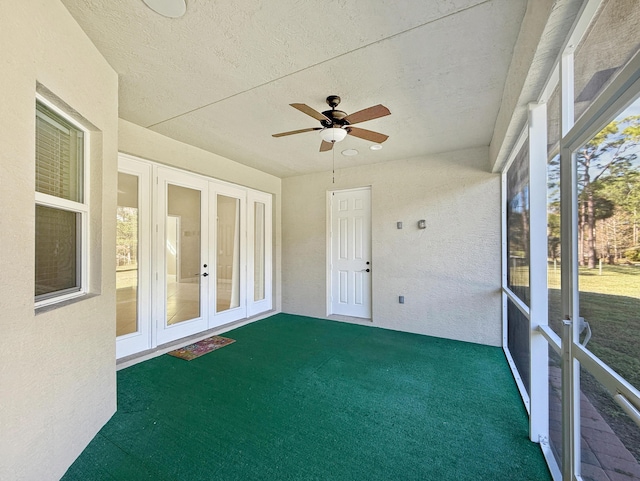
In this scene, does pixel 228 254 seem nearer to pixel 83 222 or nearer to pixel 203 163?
pixel 203 163

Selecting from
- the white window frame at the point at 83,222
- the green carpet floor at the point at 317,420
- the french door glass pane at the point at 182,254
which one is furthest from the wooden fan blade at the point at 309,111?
the french door glass pane at the point at 182,254

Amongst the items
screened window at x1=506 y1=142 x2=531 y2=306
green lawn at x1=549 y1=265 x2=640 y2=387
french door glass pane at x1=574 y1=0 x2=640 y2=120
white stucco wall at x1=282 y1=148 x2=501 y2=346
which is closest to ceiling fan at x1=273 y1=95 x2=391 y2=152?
french door glass pane at x1=574 y1=0 x2=640 y2=120

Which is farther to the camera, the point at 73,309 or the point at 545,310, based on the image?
the point at 545,310

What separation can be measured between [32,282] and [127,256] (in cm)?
207

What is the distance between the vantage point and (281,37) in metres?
1.84

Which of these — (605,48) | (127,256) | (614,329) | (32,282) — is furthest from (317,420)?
(127,256)

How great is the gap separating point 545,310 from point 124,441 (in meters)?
3.07

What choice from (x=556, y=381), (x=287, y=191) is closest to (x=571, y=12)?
(x=556, y=381)

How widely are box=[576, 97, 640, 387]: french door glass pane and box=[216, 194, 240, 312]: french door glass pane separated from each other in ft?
13.9

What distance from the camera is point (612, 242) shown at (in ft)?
3.73

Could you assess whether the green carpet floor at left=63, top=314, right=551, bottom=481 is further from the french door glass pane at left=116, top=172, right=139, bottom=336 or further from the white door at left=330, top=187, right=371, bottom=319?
the white door at left=330, top=187, right=371, bottom=319

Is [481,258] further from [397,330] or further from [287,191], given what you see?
[287,191]

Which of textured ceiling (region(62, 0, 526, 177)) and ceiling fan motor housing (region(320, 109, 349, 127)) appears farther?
ceiling fan motor housing (region(320, 109, 349, 127))

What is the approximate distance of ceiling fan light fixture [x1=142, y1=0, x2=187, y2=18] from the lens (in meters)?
1.56
